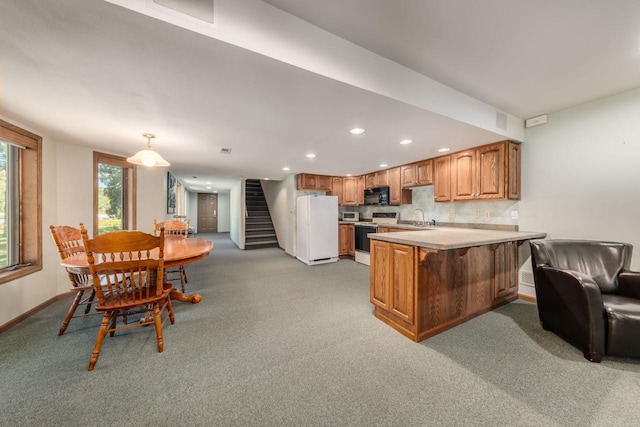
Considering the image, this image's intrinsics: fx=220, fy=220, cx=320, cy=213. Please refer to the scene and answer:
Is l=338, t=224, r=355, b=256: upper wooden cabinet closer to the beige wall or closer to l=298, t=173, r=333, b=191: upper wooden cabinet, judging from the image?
l=298, t=173, r=333, b=191: upper wooden cabinet

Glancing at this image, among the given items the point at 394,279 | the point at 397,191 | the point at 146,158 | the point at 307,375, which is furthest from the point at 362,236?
the point at 146,158

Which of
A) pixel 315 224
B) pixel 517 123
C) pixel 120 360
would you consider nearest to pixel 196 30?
pixel 120 360

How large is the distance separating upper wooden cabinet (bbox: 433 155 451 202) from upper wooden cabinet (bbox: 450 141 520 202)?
0.11 m

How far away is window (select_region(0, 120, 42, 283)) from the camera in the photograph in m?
2.33

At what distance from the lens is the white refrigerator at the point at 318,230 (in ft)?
15.8

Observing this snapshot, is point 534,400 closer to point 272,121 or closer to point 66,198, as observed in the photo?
point 272,121

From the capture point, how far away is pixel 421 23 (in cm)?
137

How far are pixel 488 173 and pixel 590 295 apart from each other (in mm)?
1815

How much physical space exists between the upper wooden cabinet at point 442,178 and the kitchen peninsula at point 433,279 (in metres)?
1.19

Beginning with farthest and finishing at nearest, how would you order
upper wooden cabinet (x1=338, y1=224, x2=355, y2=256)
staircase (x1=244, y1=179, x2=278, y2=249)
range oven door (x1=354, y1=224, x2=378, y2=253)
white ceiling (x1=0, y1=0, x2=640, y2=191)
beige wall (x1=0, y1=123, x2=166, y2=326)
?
staircase (x1=244, y1=179, x2=278, y2=249) → upper wooden cabinet (x1=338, y1=224, x2=355, y2=256) → range oven door (x1=354, y1=224, x2=378, y2=253) → beige wall (x1=0, y1=123, x2=166, y2=326) → white ceiling (x1=0, y1=0, x2=640, y2=191)

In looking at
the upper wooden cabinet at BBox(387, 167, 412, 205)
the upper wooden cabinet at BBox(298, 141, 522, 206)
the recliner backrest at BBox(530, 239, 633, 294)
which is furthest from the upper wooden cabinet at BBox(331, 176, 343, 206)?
the recliner backrest at BBox(530, 239, 633, 294)

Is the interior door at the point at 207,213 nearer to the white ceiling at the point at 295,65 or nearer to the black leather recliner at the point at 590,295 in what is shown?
the white ceiling at the point at 295,65

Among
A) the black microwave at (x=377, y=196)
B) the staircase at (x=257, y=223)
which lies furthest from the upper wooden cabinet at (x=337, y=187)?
the staircase at (x=257, y=223)

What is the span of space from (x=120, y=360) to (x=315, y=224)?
3576 mm
